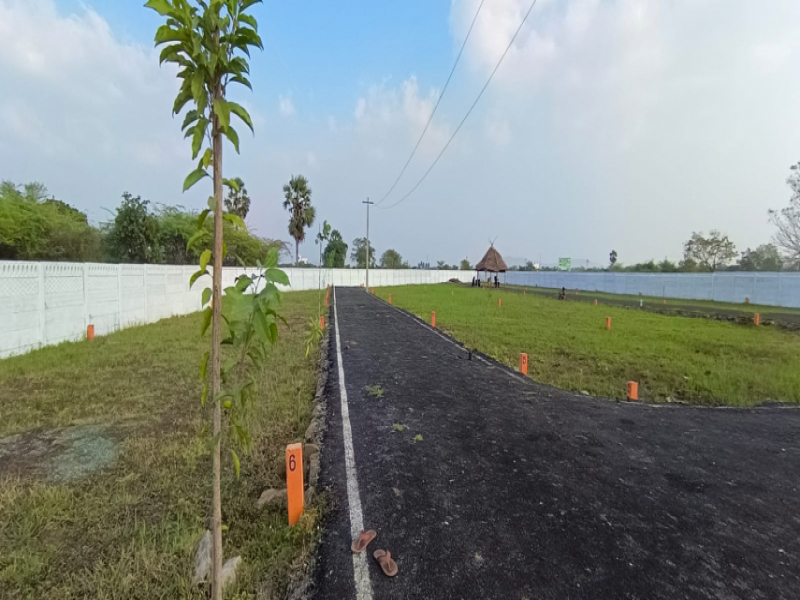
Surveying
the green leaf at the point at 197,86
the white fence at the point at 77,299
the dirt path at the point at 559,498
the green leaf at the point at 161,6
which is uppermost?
the green leaf at the point at 161,6

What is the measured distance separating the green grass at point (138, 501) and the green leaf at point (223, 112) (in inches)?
52.9

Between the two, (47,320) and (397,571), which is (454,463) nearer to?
(397,571)

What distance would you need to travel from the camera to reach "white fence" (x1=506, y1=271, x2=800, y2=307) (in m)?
24.2

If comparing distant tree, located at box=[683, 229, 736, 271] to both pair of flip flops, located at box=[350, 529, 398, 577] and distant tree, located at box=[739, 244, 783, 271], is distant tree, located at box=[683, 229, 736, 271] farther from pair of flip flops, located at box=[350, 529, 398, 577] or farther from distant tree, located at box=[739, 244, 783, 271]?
pair of flip flops, located at box=[350, 529, 398, 577]

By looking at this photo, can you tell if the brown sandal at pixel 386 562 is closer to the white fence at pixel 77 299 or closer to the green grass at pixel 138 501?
the green grass at pixel 138 501

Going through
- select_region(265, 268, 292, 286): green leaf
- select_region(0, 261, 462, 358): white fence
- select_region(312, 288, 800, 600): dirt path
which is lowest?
select_region(312, 288, 800, 600): dirt path

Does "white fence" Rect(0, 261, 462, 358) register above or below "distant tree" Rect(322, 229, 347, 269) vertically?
below

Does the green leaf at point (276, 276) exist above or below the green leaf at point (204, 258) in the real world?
below

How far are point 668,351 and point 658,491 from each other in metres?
7.84

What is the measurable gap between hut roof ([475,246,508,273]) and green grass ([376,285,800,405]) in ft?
104

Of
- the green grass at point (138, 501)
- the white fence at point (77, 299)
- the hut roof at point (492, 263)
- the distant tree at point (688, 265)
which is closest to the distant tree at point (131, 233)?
the white fence at point (77, 299)

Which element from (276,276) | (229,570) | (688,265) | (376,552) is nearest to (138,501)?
(229,570)

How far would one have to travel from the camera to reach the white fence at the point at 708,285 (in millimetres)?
24156

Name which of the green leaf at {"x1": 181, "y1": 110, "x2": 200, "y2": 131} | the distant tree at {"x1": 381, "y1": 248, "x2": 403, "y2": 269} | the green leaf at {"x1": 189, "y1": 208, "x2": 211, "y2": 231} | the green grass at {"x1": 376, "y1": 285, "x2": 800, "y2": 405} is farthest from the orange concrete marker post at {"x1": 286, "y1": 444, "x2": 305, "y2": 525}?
the distant tree at {"x1": 381, "y1": 248, "x2": 403, "y2": 269}
